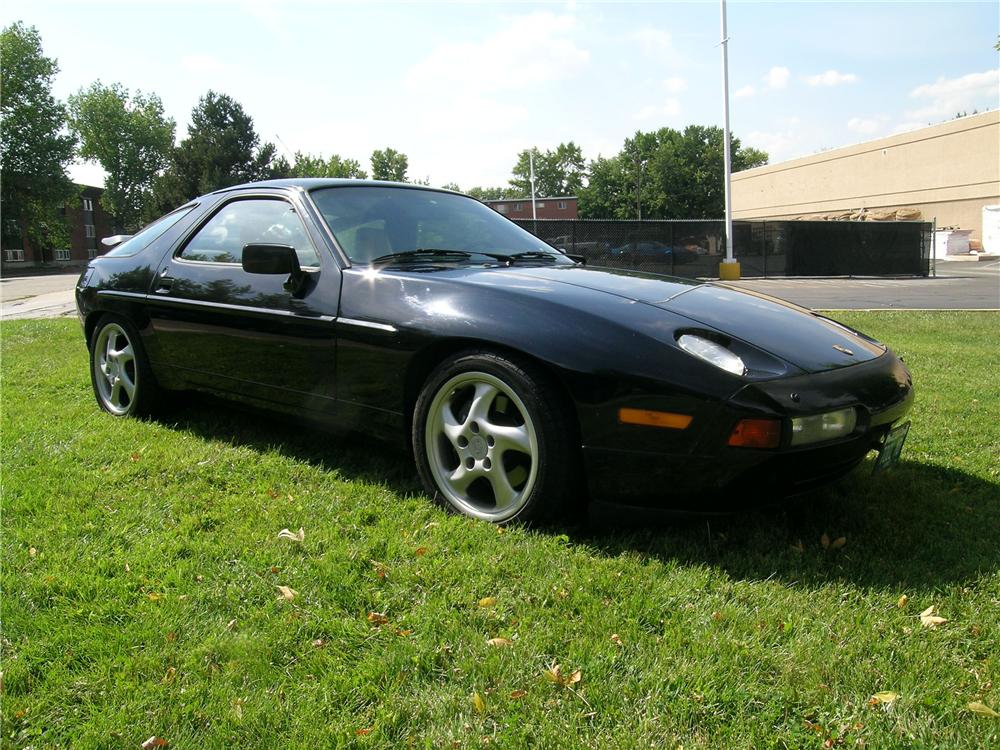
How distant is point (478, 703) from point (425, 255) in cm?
215

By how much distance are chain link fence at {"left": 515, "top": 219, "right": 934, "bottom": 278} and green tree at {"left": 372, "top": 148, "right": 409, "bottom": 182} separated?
74.2 metres

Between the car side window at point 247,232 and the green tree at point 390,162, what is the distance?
299ft

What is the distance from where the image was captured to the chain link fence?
1927 centimetres

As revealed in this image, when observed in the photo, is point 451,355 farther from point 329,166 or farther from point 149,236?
point 329,166

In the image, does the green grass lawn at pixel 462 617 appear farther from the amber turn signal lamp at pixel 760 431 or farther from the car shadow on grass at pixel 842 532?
the amber turn signal lamp at pixel 760 431

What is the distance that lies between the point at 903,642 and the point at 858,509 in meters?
1.00

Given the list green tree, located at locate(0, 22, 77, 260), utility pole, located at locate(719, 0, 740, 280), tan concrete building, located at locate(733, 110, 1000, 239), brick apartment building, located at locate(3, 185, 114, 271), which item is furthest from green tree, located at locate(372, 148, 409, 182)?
utility pole, located at locate(719, 0, 740, 280)

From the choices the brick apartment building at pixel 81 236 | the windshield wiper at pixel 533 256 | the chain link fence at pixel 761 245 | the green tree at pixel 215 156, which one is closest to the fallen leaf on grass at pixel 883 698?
the windshield wiper at pixel 533 256

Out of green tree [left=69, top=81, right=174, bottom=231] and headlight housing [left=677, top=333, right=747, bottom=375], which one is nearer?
headlight housing [left=677, top=333, right=747, bottom=375]

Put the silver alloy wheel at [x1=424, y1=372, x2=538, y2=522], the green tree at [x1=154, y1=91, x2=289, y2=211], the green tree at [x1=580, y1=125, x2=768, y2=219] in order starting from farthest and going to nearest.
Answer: the green tree at [x1=580, y1=125, x2=768, y2=219]
the green tree at [x1=154, y1=91, x2=289, y2=211]
the silver alloy wheel at [x1=424, y1=372, x2=538, y2=522]

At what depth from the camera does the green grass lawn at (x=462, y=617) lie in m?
1.70

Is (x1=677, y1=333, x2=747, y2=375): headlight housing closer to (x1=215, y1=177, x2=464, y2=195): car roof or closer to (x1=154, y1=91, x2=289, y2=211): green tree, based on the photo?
(x1=215, y1=177, x2=464, y2=195): car roof

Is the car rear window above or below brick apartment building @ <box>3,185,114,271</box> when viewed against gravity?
below

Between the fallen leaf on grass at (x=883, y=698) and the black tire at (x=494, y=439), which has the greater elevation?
the black tire at (x=494, y=439)
